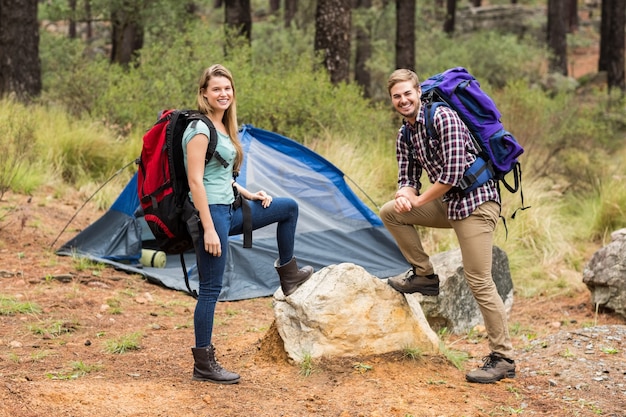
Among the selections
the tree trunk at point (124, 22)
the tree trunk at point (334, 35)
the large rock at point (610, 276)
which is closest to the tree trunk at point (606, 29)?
the tree trunk at point (334, 35)

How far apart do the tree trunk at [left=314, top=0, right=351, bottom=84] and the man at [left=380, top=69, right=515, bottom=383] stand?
7.63m

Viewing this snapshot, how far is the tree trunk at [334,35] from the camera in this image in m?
12.1

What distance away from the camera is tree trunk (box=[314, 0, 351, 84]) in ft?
39.8

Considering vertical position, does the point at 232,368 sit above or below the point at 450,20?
below

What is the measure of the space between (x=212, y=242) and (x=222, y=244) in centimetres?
11

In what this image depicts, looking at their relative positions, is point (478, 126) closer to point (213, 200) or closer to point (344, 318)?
point (344, 318)

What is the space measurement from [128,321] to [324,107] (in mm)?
5083

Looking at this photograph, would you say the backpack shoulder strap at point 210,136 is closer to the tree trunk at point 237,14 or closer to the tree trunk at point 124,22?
the tree trunk at point 237,14

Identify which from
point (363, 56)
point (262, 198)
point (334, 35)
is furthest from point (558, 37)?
point (262, 198)

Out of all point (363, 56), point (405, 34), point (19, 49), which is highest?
point (405, 34)

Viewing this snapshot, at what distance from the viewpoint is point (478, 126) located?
14.6ft

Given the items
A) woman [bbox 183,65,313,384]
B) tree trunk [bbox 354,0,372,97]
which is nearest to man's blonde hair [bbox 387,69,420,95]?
woman [bbox 183,65,313,384]

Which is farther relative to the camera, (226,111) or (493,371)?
(493,371)

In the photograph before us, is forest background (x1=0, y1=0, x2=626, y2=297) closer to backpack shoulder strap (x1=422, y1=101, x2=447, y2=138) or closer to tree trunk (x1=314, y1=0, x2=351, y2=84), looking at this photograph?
tree trunk (x1=314, y1=0, x2=351, y2=84)
